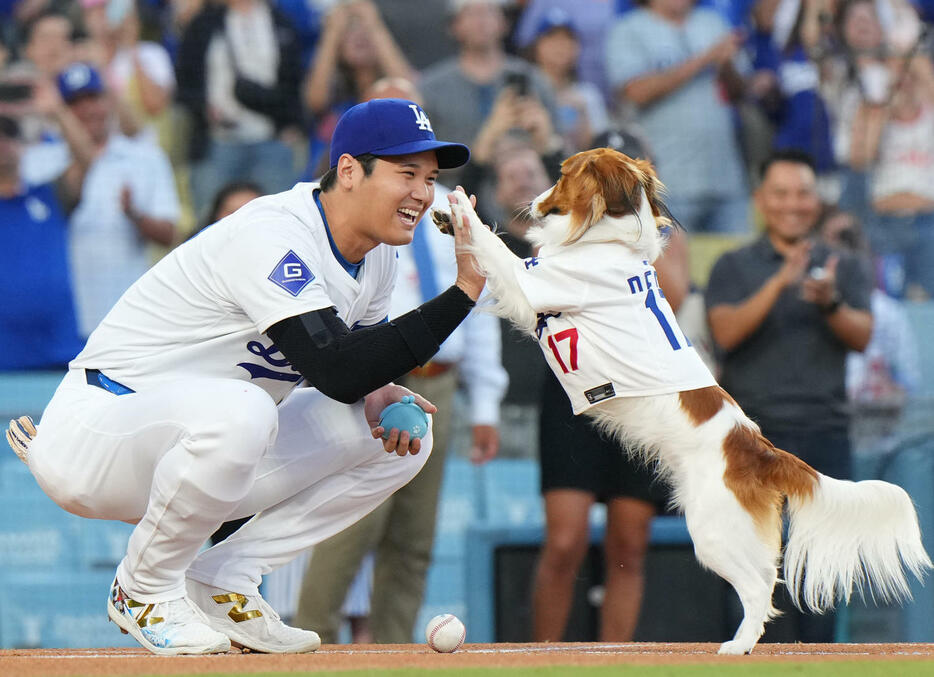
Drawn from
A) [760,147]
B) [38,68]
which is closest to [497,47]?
[760,147]

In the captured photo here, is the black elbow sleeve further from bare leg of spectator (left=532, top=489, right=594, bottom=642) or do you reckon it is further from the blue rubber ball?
bare leg of spectator (left=532, top=489, right=594, bottom=642)

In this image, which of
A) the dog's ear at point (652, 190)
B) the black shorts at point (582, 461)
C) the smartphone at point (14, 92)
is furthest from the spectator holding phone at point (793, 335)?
the smartphone at point (14, 92)

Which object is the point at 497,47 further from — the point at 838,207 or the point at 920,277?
the point at 920,277

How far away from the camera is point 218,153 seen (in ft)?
21.1

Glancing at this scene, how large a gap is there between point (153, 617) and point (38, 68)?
4115 millimetres

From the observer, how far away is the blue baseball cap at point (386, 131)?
3.27 meters

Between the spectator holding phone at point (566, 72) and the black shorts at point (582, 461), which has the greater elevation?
the spectator holding phone at point (566, 72)

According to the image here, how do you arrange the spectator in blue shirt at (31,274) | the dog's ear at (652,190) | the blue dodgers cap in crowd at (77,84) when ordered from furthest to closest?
1. the blue dodgers cap in crowd at (77,84)
2. the spectator in blue shirt at (31,274)
3. the dog's ear at (652,190)

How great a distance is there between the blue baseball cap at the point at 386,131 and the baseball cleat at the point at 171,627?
128 centimetres

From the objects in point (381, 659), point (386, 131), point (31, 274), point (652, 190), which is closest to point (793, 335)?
point (652, 190)

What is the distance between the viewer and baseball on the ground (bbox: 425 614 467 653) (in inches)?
132

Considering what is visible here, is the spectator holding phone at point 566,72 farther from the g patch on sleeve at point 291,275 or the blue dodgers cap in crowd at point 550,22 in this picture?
the g patch on sleeve at point 291,275

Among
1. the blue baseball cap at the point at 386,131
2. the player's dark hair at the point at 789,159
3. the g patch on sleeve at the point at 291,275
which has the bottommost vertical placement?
the g patch on sleeve at the point at 291,275

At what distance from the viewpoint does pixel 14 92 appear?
20.6 feet
